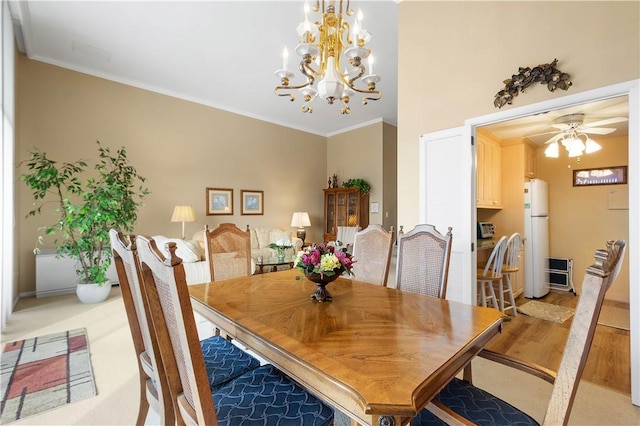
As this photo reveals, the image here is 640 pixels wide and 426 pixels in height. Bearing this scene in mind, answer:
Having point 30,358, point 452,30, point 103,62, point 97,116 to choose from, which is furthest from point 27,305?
point 452,30

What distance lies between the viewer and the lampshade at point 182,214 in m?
4.77

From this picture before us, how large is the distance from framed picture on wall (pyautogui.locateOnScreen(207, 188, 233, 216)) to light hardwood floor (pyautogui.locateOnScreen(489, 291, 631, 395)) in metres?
4.89

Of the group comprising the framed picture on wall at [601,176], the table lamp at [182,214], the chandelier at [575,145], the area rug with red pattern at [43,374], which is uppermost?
the chandelier at [575,145]

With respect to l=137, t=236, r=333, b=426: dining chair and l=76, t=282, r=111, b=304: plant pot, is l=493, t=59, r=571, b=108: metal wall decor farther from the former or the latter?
l=76, t=282, r=111, b=304: plant pot

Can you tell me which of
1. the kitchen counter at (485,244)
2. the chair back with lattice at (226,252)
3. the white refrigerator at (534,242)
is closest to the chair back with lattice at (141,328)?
the chair back with lattice at (226,252)

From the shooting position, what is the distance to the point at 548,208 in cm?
484

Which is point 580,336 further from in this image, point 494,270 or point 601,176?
point 601,176

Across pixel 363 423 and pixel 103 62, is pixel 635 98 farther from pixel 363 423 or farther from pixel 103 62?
pixel 103 62

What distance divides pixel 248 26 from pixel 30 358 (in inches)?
149

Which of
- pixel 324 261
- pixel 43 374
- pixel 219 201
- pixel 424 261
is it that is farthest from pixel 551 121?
pixel 43 374

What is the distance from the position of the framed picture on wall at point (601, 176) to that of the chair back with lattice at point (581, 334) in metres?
5.07

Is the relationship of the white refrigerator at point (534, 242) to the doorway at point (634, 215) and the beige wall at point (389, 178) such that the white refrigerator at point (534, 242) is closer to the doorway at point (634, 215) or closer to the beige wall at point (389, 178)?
the doorway at point (634, 215)

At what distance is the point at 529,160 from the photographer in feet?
15.0

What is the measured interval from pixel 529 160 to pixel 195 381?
17.9 ft
